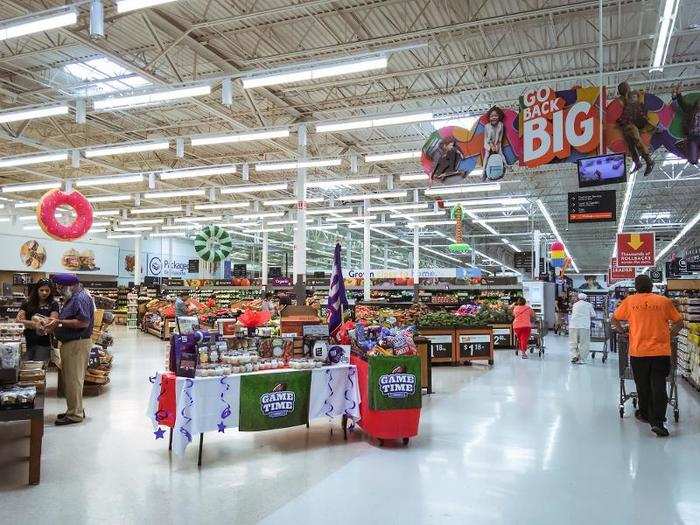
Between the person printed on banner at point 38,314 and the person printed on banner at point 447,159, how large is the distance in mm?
5704

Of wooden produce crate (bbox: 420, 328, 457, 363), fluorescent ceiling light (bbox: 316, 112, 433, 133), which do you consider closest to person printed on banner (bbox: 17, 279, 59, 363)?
fluorescent ceiling light (bbox: 316, 112, 433, 133)

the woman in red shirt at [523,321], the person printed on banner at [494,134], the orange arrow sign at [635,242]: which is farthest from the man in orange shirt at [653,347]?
the orange arrow sign at [635,242]

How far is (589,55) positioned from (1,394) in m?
10.8

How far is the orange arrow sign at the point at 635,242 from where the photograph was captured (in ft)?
57.1

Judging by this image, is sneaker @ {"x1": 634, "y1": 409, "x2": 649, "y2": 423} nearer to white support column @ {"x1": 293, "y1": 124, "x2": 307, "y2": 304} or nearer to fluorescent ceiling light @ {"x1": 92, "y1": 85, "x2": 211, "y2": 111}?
fluorescent ceiling light @ {"x1": 92, "y1": 85, "x2": 211, "y2": 111}

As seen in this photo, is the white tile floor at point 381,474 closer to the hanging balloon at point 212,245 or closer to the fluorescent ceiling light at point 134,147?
the fluorescent ceiling light at point 134,147

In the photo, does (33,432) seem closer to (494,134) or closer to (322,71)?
(322,71)

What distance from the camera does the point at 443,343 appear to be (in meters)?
11.8

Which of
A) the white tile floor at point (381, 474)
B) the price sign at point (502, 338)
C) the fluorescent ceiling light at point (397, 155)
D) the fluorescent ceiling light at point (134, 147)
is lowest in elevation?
the white tile floor at point (381, 474)

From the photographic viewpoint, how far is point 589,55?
11.0 metres

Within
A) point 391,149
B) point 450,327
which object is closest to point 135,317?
point 391,149

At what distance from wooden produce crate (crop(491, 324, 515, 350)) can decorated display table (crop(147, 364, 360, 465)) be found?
33.8 feet

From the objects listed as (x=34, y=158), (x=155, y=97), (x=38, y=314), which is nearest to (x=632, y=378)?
(x=38, y=314)

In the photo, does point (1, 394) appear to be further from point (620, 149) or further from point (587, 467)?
point (620, 149)
